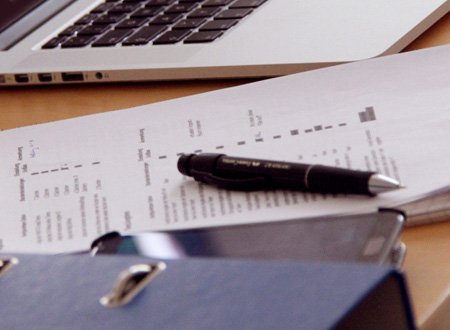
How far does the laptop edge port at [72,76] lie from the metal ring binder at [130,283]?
1.45 feet

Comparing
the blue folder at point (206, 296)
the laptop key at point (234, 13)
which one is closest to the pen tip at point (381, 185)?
the blue folder at point (206, 296)

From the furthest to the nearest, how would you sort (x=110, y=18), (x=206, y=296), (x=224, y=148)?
(x=110, y=18), (x=224, y=148), (x=206, y=296)

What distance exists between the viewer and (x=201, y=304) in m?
0.45

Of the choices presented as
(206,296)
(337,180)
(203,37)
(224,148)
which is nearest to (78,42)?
(203,37)

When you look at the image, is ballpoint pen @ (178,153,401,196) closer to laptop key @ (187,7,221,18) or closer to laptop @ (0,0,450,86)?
laptop @ (0,0,450,86)

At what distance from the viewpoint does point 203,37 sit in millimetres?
893

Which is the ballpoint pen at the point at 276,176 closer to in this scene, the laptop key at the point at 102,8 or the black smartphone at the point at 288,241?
the black smartphone at the point at 288,241

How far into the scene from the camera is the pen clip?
638 millimetres

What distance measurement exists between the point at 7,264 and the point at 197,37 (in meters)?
0.40

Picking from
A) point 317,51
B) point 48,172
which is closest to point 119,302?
point 48,172

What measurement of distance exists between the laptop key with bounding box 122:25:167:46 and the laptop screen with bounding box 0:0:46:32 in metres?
0.16

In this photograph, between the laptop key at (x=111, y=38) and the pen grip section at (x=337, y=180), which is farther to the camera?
the laptop key at (x=111, y=38)

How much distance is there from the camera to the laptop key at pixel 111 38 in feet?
3.06

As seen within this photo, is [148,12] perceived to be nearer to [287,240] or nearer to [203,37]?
[203,37]
